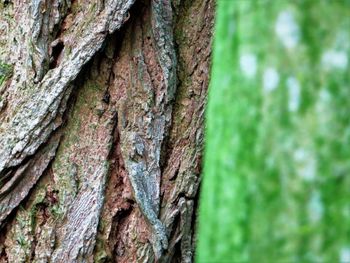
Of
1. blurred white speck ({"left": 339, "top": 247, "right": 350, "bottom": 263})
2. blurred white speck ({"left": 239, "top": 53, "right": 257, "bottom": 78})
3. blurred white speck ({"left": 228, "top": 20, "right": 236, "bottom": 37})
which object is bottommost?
blurred white speck ({"left": 339, "top": 247, "right": 350, "bottom": 263})

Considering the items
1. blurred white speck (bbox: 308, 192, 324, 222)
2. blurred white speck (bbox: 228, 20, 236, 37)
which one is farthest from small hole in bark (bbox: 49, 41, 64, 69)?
blurred white speck (bbox: 308, 192, 324, 222)

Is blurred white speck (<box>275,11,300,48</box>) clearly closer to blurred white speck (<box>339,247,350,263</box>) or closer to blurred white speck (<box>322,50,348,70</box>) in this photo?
blurred white speck (<box>322,50,348,70</box>)

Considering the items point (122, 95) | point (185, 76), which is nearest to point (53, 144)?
point (122, 95)

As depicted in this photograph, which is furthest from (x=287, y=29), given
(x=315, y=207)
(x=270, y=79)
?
(x=315, y=207)

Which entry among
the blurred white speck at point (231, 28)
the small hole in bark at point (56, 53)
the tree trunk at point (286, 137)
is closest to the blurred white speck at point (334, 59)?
the tree trunk at point (286, 137)

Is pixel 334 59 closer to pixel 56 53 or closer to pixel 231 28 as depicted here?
pixel 231 28

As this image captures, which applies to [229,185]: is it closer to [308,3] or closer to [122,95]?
[308,3]

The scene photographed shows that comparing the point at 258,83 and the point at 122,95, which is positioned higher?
the point at 122,95
